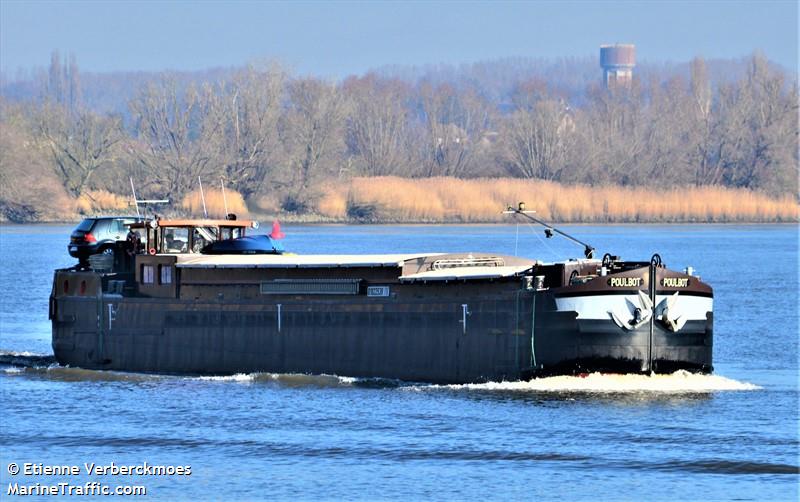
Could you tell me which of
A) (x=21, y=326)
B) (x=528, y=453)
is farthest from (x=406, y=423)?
(x=21, y=326)

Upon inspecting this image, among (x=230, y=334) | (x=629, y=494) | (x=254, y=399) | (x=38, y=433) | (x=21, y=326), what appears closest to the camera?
(x=629, y=494)

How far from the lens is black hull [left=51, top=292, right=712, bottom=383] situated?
45.2 m

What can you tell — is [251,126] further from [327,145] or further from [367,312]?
[367,312]

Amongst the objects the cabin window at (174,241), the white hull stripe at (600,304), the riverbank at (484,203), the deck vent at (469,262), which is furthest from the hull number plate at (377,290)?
the riverbank at (484,203)

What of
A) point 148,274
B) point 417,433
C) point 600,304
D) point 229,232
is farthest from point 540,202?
point 417,433

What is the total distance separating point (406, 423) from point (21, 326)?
30.5 m

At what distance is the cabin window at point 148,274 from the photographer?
52719 millimetres

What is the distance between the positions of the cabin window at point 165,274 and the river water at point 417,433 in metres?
3.02

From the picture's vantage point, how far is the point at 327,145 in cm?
16488

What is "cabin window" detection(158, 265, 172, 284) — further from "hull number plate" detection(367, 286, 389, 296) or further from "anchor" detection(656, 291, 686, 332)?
"anchor" detection(656, 291, 686, 332)

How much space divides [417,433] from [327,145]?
412ft

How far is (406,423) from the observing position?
1641 inches

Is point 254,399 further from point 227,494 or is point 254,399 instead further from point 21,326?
point 21,326

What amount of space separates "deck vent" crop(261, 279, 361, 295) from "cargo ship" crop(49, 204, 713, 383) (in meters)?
0.04
